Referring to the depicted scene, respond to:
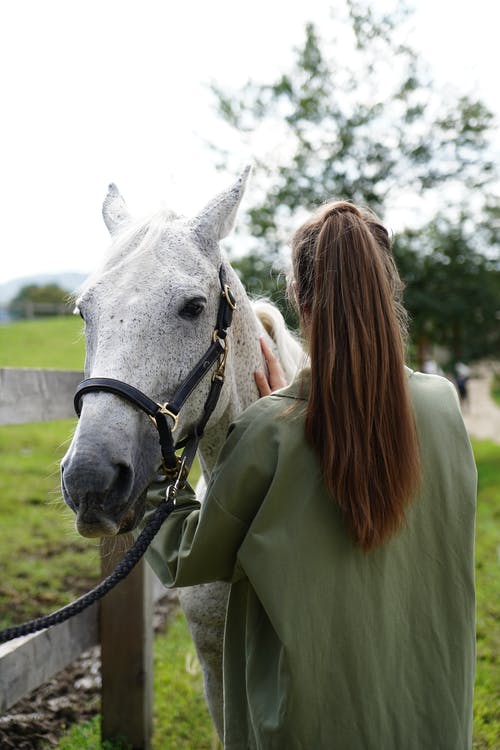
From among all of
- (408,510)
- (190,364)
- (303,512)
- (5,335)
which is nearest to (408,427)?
(408,510)

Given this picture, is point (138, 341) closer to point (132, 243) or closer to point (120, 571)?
point (132, 243)

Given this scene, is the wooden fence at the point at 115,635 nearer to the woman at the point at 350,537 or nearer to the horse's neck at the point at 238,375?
the horse's neck at the point at 238,375

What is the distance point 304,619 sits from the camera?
1.45m

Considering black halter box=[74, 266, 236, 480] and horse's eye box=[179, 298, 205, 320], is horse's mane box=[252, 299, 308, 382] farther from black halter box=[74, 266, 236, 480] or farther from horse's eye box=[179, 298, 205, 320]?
horse's eye box=[179, 298, 205, 320]

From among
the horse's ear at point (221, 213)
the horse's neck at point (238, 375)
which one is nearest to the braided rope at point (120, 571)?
the horse's neck at point (238, 375)

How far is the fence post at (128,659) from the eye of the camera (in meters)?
3.08

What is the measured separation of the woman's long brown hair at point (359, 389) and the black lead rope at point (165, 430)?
39 cm

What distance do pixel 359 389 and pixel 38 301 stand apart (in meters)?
41.3

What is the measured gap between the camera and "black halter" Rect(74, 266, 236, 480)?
1.56 m

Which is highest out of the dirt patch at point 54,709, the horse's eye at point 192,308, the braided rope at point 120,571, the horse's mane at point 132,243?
the horse's mane at point 132,243

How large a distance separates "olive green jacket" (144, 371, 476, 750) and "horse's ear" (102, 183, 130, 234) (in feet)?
3.26

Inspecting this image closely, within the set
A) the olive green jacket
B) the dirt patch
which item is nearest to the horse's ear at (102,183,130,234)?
the olive green jacket

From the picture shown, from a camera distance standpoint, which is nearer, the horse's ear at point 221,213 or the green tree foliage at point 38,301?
the horse's ear at point 221,213

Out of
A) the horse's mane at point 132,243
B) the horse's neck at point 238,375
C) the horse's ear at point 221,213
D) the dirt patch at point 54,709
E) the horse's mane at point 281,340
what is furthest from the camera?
the dirt patch at point 54,709
